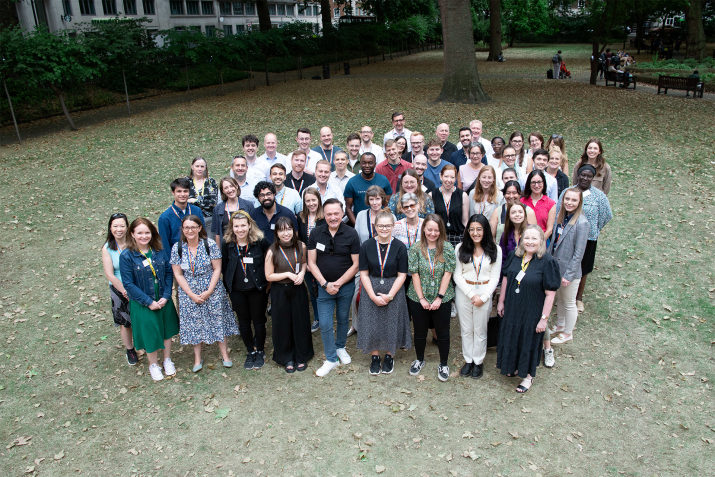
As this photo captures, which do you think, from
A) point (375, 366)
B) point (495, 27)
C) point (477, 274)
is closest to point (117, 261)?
point (375, 366)

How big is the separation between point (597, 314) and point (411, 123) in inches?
466

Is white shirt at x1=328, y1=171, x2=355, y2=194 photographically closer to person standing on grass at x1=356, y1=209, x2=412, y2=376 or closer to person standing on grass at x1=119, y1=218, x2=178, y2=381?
person standing on grass at x1=356, y1=209, x2=412, y2=376

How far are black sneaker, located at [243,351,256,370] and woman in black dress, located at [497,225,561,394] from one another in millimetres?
2861

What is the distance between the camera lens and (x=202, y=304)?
5703 mm

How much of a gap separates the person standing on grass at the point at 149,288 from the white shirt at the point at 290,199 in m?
1.56

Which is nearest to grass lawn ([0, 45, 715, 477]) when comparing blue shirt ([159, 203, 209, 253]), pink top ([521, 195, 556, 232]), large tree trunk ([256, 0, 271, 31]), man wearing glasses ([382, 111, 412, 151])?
blue shirt ([159, 203, 209, 253])

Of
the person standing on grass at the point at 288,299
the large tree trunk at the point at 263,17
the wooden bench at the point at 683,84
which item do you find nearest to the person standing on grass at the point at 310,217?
the person standing on grass at the point at 288,299

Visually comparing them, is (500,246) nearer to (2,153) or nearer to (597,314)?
(597,314)

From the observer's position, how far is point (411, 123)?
1747cm

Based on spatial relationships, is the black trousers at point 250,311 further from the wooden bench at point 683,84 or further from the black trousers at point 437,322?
the wooden bench at point 683,84

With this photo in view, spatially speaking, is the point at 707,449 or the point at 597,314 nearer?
the point at 707,449

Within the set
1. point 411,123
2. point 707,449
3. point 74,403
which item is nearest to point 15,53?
point 411,123

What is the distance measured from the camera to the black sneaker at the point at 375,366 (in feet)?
19.1

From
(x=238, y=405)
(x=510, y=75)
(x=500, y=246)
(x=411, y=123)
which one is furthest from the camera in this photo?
(x=510, y=75)
